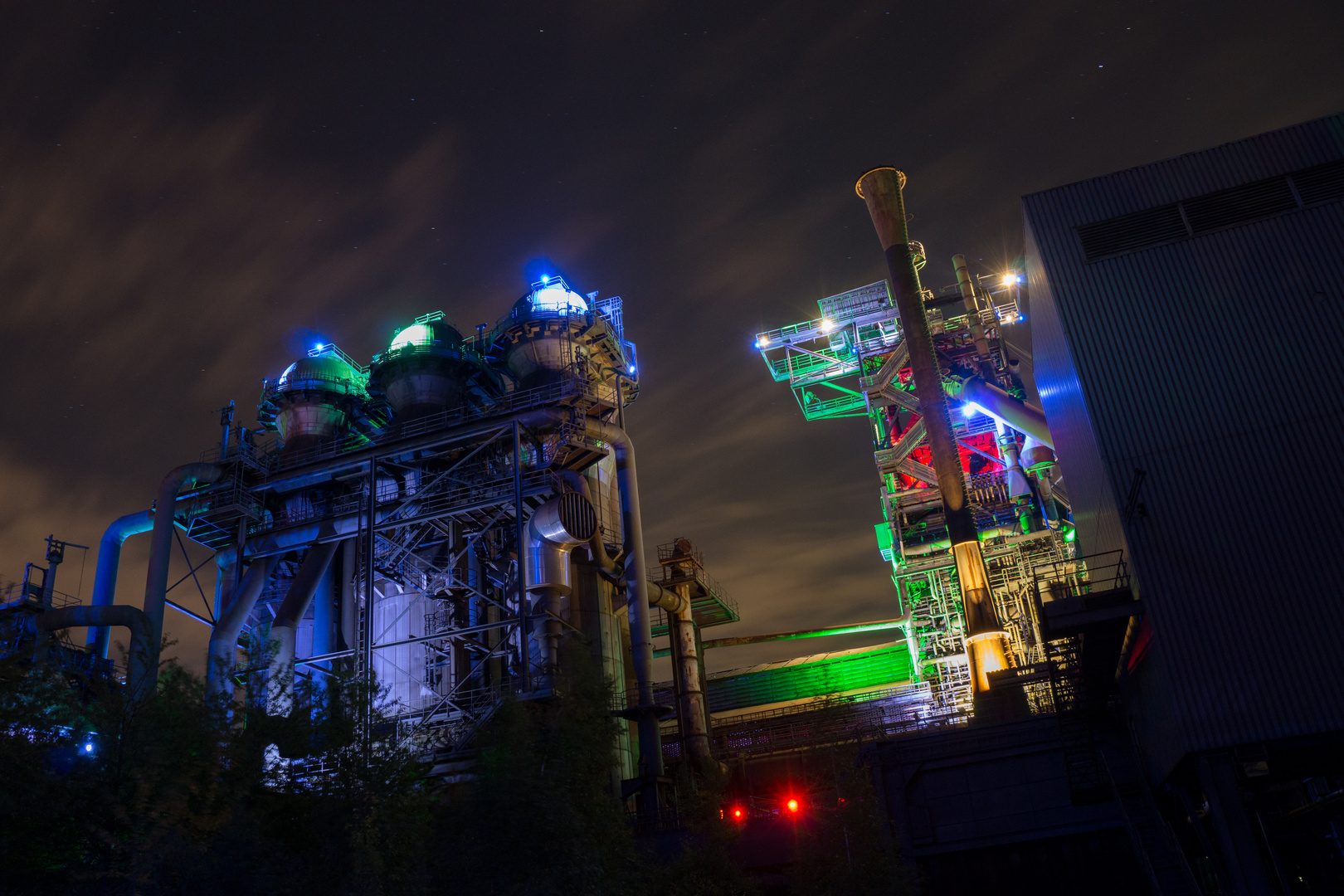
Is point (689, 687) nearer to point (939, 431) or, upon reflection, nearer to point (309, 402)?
point (939, 431)

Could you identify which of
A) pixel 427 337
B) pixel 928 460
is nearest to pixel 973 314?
pixel 928 460

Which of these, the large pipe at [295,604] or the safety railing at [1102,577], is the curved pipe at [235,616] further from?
the safety railing at [1102,577]

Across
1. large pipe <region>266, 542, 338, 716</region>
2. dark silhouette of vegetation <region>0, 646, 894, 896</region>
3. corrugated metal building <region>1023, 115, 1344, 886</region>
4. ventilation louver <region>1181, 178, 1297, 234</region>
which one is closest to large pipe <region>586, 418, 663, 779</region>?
dark silhouette of vegetation <region>0, 646, 894, 896</region>

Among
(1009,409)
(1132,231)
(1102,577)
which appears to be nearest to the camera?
(1132,231)

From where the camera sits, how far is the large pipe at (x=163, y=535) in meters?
39.3

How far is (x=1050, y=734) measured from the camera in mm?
27312

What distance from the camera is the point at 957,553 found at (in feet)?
125

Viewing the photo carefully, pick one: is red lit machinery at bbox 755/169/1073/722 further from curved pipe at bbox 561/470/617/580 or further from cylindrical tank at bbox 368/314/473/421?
cylindrical tank at bbox 368/314/473/421

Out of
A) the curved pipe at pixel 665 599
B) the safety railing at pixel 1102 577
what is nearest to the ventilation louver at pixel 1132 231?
the safety railing at pixel 1102 577

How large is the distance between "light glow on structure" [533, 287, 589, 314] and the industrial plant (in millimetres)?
399

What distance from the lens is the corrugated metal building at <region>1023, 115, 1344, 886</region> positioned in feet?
64.4

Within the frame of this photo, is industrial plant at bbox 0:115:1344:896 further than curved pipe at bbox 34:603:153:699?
No

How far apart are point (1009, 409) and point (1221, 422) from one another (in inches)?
988

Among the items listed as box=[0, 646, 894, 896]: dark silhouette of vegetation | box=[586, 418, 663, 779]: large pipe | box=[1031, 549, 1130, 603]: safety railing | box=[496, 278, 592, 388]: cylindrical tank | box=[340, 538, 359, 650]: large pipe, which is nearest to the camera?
box=[0, 646, 894, 896]: dark silhouette of vegetation
